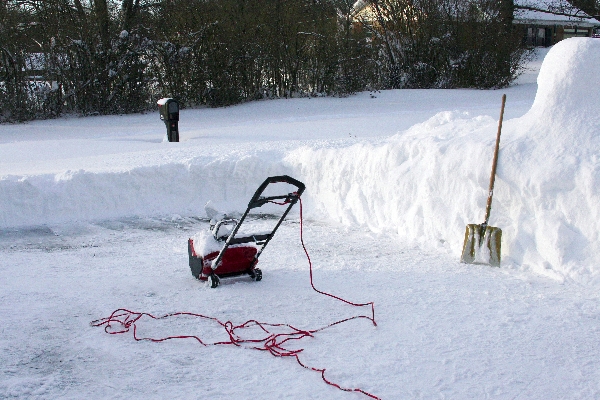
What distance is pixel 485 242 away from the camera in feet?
18.9

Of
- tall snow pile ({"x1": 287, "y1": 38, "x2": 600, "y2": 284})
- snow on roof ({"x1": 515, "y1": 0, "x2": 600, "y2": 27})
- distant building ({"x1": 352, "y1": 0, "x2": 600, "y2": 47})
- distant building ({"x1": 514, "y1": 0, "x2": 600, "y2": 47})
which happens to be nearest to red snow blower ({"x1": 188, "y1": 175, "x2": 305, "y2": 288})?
tall snow pile ({"x1": 287, "y1": 38, "x2": 600, "y2": 284})

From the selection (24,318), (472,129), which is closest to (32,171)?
(24,318)

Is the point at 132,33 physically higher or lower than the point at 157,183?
higher

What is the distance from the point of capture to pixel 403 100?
1856 centimetres

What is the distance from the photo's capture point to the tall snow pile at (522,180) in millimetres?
5500

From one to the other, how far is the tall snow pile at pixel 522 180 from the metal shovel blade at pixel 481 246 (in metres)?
0.16

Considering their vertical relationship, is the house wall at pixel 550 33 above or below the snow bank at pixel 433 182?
above

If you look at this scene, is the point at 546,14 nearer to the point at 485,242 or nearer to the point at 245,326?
the point at 485,242

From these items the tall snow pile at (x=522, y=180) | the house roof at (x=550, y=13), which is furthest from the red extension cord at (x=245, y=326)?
the house roof at (x=550, y=13)

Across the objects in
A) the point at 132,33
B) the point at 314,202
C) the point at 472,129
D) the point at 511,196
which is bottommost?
the point at 314,202

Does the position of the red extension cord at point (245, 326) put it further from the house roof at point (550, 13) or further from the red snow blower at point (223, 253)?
the house roof at point (550, 13)

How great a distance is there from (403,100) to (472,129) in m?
11.6

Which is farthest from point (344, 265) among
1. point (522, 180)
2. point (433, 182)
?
point (522, 180)

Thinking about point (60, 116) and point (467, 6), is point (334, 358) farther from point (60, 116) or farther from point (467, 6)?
point (467, 6)
